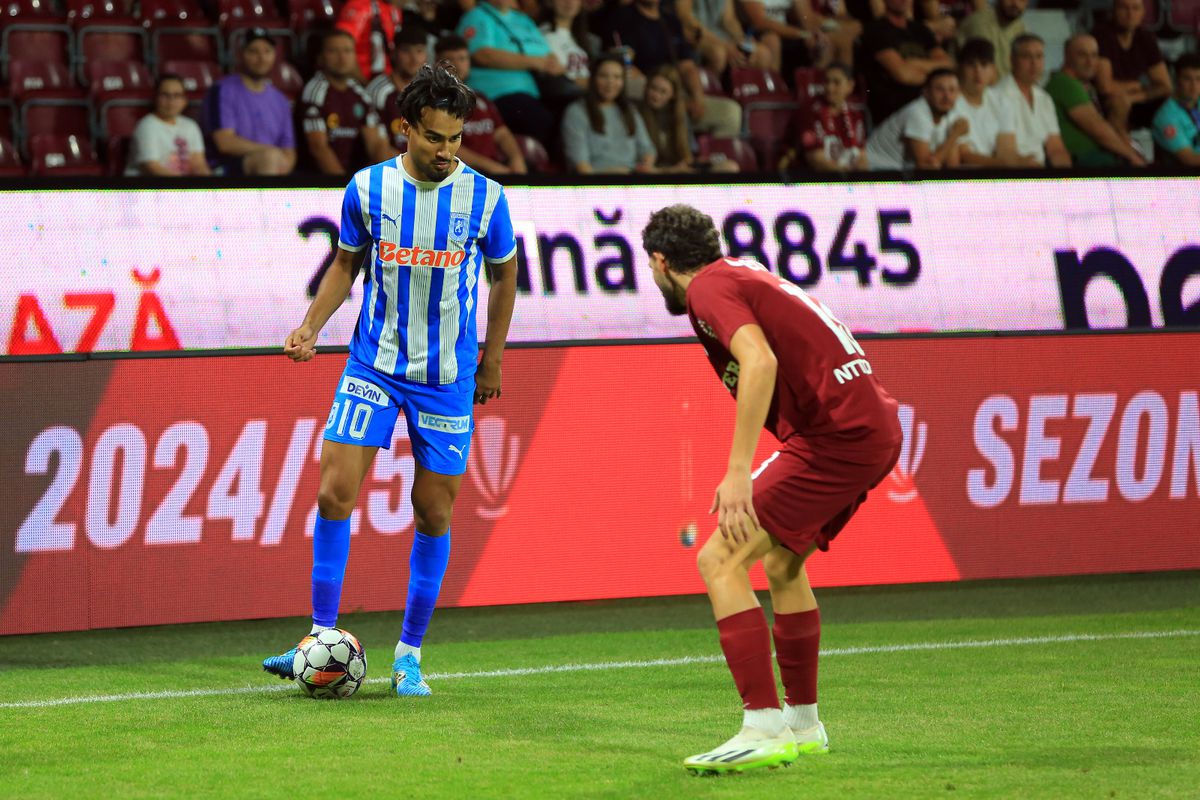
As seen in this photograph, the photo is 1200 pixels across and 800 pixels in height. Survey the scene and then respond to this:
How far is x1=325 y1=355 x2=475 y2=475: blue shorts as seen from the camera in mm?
6117

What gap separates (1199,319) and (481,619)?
4.59 meters

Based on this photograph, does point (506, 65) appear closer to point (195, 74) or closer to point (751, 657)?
point (195, 74)

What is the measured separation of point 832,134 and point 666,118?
1149mm

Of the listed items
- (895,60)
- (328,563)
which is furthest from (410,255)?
(895,60)

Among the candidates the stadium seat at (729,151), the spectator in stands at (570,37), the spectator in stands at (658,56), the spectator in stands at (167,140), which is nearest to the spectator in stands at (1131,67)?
the stadium seat at (729,151)

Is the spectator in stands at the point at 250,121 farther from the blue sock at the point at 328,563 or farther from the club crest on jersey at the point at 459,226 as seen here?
the blue sock at the point at 328,563

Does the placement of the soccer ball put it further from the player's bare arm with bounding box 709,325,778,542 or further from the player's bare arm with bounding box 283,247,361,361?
the player's bare arm with bounding box 709,325,778,542

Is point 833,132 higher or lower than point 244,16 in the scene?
lower

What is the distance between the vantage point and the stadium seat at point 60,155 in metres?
9.79

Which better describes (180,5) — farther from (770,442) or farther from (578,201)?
(770,442)

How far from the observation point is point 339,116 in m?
9.95

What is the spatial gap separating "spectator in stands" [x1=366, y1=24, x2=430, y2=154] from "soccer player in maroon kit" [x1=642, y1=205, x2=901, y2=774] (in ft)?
17.7

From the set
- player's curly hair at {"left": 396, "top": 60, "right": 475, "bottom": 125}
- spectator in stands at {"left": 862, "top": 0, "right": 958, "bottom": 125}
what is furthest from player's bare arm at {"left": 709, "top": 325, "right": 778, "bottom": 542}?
spectator in stands at {"left": 862, "top": 0, "right": 958, "bottom": 125}

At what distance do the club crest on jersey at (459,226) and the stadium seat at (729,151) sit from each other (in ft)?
16.9
